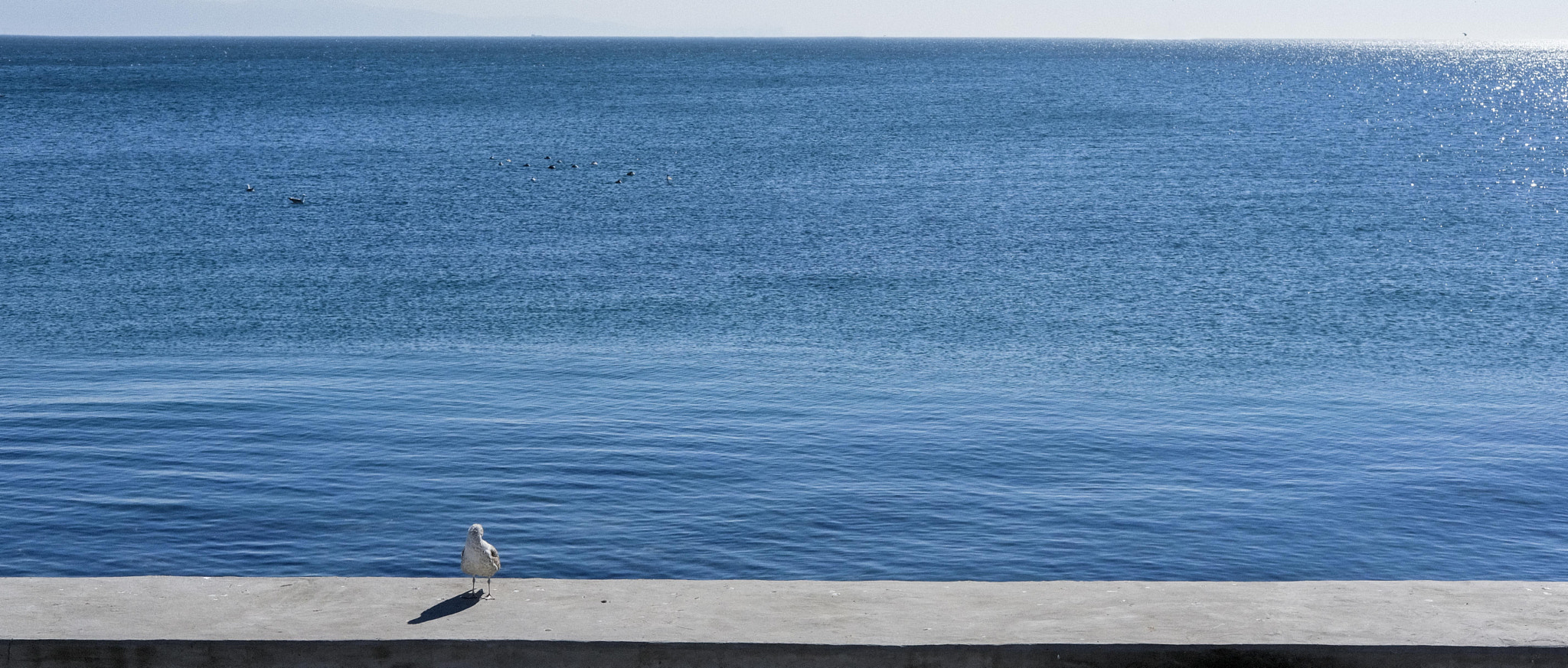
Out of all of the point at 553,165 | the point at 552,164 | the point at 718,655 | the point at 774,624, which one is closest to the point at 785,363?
the point at 774,624

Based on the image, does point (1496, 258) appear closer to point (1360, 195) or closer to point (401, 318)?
point (1360, 195)

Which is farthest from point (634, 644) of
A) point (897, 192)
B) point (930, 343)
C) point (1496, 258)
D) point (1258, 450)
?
point (897, 192)

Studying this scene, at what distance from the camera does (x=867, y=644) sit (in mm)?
9883

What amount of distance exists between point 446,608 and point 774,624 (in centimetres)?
237

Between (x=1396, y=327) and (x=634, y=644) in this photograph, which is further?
(x=1396, y=327)

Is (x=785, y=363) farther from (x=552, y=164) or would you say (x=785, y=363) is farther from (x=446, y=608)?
(x=552, y=164)

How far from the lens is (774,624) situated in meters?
10.3

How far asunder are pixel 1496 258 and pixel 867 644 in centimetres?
4601

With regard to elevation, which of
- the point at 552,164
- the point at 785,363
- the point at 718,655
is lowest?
the point at 552,164

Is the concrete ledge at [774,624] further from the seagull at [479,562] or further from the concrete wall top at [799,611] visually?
the seagull at [479,562]

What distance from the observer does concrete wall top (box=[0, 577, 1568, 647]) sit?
10039 mm

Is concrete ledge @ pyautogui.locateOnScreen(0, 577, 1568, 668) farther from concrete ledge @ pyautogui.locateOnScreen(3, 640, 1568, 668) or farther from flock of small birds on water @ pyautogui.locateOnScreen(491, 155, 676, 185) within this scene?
flock of small birds on water @ pyautogui.locateOnScreen(491, 155, 676, 185)

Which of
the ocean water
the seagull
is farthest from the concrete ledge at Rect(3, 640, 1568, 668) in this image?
the ocean water

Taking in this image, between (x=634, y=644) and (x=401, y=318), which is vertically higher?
(x=634, y=644)
